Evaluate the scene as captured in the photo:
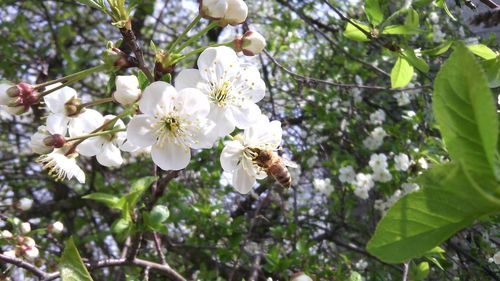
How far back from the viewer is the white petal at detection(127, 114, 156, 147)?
1201 millimetres

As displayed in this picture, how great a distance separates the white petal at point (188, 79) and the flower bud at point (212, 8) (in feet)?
0.49

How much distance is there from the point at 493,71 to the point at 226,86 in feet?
2.30

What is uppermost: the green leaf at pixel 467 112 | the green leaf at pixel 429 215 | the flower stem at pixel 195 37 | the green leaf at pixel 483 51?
the green leaf at pixel 467 112

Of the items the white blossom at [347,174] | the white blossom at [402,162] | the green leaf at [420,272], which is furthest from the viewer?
the white blossom at [347,174]

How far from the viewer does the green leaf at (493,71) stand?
1.27 metres

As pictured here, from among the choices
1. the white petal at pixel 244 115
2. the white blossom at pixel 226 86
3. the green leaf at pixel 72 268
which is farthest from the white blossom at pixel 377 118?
the green leaf at pixel 72 268

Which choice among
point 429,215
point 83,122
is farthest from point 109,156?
point 429,215

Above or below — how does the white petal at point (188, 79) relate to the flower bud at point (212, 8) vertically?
below

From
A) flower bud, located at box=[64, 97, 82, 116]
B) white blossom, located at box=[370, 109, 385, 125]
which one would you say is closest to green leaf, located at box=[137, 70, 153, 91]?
flower bud, located at box=[64, 97, 82, 116]

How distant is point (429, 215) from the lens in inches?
23.4

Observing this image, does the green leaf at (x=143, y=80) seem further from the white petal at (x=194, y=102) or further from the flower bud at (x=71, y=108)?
the flower bud at (x=71, y=108)

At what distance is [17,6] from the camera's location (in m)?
4.39

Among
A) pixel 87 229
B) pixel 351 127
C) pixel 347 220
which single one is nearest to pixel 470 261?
pixel 347 220

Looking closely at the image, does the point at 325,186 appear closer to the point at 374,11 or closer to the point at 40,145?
the point at 374,11
